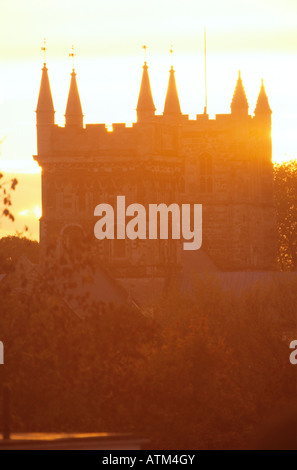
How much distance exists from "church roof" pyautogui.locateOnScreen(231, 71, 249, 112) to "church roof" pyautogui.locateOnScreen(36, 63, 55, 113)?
646 inches

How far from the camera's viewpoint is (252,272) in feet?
360

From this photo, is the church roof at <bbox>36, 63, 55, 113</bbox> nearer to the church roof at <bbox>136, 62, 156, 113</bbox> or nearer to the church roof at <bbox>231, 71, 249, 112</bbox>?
the church roof at <bbox>136, 62, 156, 113</bbox>

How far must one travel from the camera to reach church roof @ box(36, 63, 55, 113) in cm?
10650

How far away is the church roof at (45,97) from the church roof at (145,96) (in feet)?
20.5

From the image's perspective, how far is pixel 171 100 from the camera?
11062cm

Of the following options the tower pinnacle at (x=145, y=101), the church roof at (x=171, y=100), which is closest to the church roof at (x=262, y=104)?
the church roof at (x=171, y=100)

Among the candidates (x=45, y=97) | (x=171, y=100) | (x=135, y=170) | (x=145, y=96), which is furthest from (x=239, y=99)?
→ (x=45, y=97)

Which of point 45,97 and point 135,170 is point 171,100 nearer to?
point 135,170

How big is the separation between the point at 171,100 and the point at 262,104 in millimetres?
13246

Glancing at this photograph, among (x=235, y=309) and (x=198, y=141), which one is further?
(x=198, y=141)
